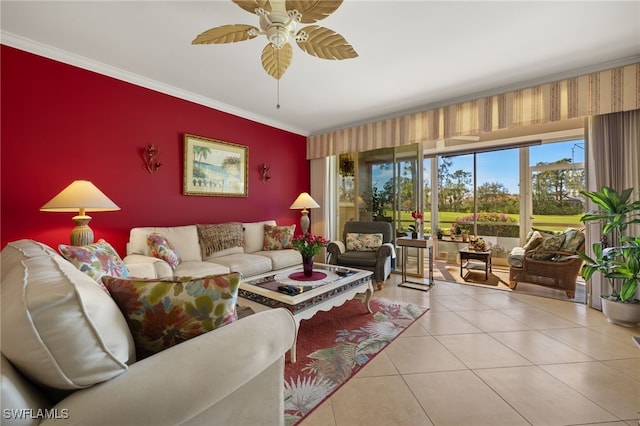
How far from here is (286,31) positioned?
1781mm

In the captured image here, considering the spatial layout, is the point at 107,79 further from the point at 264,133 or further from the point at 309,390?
the point at 309,390

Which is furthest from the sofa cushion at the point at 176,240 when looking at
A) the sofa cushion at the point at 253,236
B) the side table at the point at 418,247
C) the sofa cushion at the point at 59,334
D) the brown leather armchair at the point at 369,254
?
the side table at the point at 418,247

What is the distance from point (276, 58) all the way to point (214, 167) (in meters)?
2.14

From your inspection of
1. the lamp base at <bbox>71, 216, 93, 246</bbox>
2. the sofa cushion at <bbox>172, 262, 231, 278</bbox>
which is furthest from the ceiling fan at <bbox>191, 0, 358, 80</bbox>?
the sofa cushion at <bbox>172, 262, 231, 278</bbox>

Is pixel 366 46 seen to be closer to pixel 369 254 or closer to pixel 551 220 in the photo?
pixel 369 254

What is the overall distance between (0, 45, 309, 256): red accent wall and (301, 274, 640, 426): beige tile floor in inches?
114

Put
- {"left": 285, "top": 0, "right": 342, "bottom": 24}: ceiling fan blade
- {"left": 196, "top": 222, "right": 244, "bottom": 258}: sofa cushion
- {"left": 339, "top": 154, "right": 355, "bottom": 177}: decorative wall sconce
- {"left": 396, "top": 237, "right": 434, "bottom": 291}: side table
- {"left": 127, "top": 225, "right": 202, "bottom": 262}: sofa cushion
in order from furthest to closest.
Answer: {"left": 339, "top": 154, "right": 355, "bottom": 177}: decorative wall sconce, {"left": 396, "top": 237, "right": 434, "bottom": 291}: side table, {"left": 196, "top": 222, "right": 244, "bottom": 258}: sofa cushion, {"left": 127, "top": 225, "right": 202, "bottom": 262}: sofa cushion, {"left": 285, "top": 0, "right": 342, "bottom": 24}: ceiling fan blade

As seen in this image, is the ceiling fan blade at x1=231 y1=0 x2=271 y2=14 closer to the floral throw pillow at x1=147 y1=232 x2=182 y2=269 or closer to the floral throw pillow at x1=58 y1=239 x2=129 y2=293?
the floral throw pillow at x1=58 y1=239 x2=129 y2=293

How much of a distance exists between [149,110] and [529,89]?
14.5 ft

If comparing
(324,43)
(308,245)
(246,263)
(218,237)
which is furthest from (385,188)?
(324,43)

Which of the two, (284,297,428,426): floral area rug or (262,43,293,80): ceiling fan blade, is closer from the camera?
(284,297,428,426): floral area rug

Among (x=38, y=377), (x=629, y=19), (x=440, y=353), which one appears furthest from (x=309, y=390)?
(x=629, y=19)

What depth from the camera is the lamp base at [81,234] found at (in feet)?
7.53

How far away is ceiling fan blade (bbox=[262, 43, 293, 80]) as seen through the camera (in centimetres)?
202
